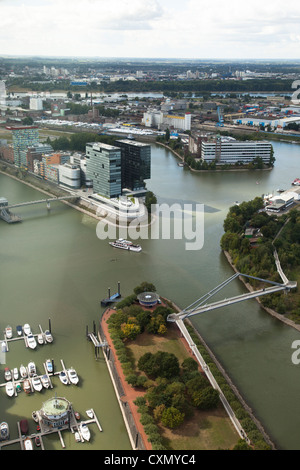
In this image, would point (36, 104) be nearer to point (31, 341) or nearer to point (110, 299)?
point (110, 299)

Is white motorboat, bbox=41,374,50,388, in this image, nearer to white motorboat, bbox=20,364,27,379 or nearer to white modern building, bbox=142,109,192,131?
white motorboat, bbox=20,364,27,379

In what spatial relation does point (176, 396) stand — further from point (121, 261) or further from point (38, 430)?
point (121, 261)

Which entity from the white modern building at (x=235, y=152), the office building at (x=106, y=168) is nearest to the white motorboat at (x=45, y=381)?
the office building at (x=106, y=168)

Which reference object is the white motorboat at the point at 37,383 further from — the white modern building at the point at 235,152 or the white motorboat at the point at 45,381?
Answer: the white modern building at the point at 235,152

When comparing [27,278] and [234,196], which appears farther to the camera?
[234,196]

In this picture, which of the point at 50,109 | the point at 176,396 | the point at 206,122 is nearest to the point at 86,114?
the point at 50,109

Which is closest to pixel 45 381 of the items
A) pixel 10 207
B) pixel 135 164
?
pixel 10 207
